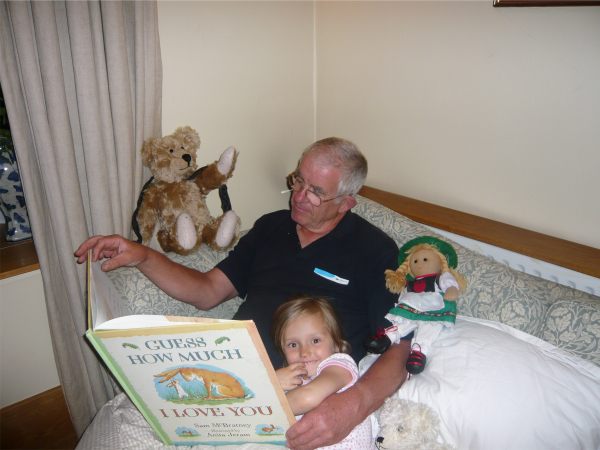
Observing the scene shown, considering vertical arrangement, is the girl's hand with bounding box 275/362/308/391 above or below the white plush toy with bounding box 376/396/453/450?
above

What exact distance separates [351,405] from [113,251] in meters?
0.88

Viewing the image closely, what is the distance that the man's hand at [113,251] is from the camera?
1.32 meters

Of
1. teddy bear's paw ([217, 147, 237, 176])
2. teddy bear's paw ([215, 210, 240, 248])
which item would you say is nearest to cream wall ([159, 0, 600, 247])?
teddy bear's paw ([217, 147, 237, 176])

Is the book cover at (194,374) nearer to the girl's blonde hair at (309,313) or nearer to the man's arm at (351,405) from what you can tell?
the man's arm at (351,405)

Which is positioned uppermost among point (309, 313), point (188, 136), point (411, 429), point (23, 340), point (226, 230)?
point (188, 136)

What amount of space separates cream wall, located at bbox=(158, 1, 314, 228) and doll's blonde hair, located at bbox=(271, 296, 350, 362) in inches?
39.4

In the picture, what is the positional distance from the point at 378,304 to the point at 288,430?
512mm

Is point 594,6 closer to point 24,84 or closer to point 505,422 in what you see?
point 505,422

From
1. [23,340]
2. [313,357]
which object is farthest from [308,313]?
[23,340]

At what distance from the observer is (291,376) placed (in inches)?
43.9

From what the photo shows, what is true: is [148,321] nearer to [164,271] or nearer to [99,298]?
[99,298]

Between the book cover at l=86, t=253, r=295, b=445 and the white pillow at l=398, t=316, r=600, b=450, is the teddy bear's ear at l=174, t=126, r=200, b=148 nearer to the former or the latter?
the book cover at l=86, t=253, r=295, b=445

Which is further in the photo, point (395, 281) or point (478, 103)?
point (478, 103)

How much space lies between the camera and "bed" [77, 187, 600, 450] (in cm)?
108
